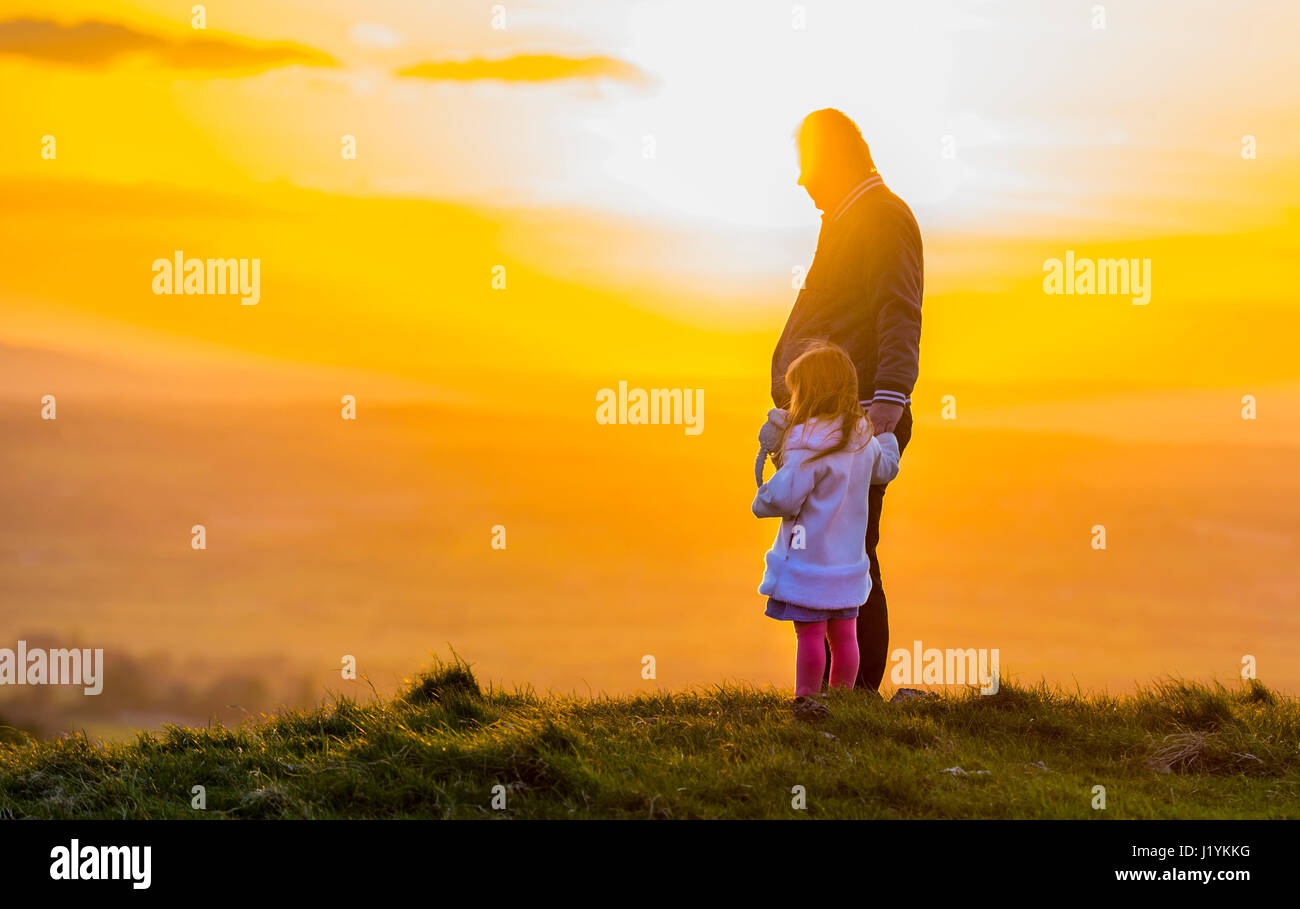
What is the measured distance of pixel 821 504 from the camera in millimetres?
7902

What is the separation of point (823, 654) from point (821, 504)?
3.34ft

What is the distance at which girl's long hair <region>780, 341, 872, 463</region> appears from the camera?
7855mm

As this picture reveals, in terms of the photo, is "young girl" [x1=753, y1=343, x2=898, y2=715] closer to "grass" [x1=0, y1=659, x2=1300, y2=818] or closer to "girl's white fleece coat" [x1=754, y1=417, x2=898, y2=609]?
"girl's white fleece coat" [x1=754, y1=417, x2=898, y2=609]

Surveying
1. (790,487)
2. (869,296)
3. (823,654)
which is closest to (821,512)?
(790,487)

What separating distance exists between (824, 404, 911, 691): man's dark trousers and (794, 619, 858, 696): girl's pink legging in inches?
7.6

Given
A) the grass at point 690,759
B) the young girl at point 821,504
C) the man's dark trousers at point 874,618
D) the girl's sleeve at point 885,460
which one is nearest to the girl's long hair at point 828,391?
the young girl at point 821,504

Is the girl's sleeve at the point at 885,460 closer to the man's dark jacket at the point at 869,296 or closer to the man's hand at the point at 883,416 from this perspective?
the man's hand at the point at 883,416

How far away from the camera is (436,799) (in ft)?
21.2

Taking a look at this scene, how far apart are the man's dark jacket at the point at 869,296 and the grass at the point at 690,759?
2202 mm

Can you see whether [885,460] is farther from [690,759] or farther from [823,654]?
[690,759]
